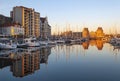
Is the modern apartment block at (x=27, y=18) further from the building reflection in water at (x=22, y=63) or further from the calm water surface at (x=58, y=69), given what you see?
the calm water surface at (x=58, y=69)

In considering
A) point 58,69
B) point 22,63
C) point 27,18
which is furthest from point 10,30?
point 58,69

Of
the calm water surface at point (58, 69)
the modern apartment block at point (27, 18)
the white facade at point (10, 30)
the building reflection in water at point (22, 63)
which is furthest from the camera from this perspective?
the modern apartment block at point (27, 18)

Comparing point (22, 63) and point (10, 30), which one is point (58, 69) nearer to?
point (22, 63)

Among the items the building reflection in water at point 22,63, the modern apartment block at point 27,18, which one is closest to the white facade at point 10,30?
the modern apartment block at point 27,18

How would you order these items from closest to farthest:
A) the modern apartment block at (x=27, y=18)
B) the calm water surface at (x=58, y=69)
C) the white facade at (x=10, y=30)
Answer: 1. the calm water surface at (x=58, y=69)
2. the white facade at (x=10, y=30)
3. the modern apartment block at (x=27, y=18)

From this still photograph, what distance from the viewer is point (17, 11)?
121688mm

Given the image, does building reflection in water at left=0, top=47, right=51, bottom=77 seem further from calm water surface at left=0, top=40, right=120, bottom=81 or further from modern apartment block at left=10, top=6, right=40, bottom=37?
modern apartment block at left=10, top=6, right=40, bottom=37

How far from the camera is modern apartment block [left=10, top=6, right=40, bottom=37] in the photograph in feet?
398

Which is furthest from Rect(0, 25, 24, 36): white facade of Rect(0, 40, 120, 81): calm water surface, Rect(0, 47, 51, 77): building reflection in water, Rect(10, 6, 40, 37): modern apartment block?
Rect(0, 40, 120, 81): calm water surface

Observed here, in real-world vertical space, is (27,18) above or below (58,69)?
above

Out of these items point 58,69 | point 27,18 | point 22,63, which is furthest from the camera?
point 27,18

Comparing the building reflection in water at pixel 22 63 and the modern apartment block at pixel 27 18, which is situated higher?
the modern apartment block at pixel 27 18

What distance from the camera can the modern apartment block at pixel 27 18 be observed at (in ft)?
398

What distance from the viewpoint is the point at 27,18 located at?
124875 millimetres
